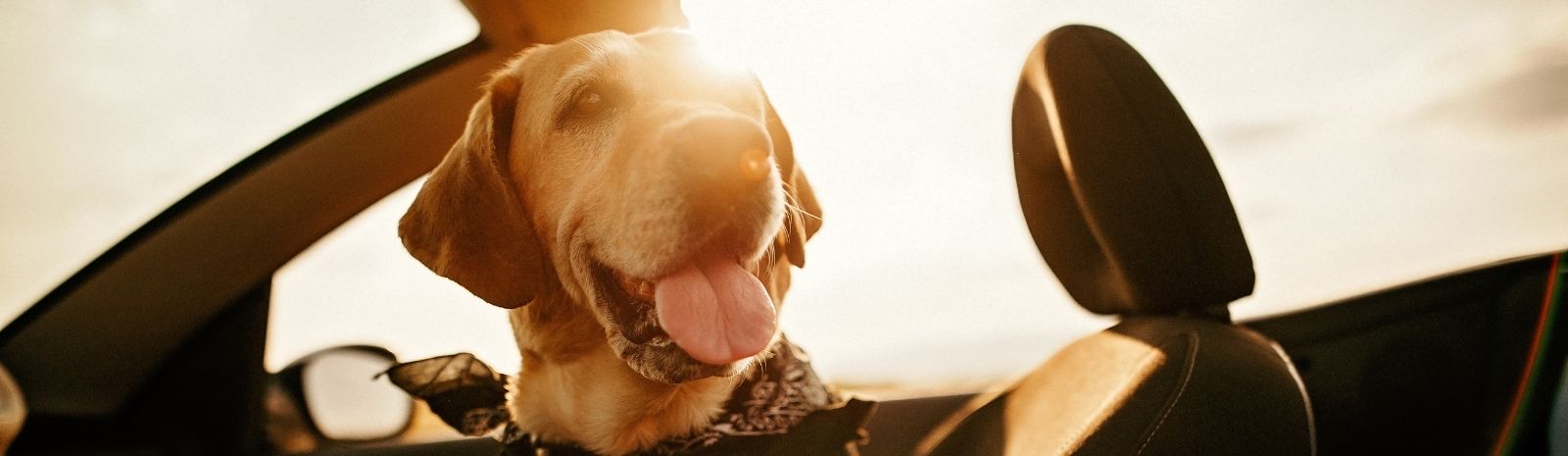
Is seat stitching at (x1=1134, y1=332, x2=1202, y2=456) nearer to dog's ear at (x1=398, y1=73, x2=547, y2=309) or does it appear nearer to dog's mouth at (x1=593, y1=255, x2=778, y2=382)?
dog's mouth at (x1=593, y1=255, x2=778, y2=382)

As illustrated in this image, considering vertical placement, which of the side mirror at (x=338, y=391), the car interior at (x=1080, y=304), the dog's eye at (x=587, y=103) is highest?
the dog's eye at (x=587, y=103)

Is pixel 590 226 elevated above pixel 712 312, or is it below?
above

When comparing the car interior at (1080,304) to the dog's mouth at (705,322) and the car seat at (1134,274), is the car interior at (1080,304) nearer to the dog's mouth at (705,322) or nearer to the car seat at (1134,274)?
the car seat at (1134,274)

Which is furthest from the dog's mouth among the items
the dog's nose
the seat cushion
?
the seat cushion

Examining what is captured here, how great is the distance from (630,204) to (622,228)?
0.06m

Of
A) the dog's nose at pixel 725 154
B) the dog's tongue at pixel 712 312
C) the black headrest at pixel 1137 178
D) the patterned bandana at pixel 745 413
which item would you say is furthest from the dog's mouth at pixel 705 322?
the black headrest at pixel 1137 178

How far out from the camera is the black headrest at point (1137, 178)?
1.61 meters

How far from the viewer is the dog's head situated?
1.56 m

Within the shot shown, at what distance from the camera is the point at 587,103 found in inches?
80.0

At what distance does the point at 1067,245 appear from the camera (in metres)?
1.86

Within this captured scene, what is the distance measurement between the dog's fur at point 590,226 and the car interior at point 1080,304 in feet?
2.38

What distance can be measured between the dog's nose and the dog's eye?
1.99ft

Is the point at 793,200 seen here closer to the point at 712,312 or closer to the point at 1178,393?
the point at 712,312

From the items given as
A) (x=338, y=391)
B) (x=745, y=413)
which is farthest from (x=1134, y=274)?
(x=338, y=391)
